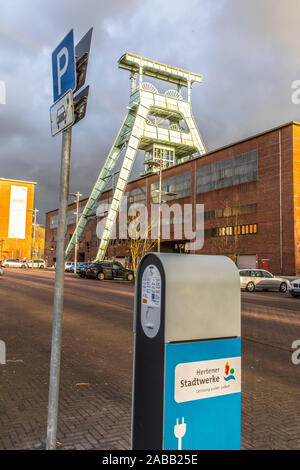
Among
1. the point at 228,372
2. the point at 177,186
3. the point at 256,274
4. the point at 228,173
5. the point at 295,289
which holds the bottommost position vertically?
the point at 295,289

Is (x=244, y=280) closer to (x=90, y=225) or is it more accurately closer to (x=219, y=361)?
(x=219, y=361)

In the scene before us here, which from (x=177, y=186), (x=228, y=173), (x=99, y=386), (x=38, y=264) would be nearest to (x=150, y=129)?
(x=177, y=186)

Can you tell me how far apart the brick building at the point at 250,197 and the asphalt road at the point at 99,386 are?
90.7 feet

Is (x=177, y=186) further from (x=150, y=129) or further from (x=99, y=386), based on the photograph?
(x=99, y=386)

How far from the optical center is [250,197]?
141 feet

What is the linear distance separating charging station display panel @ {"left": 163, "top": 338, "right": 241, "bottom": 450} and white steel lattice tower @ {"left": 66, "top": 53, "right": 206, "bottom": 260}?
2238 inches

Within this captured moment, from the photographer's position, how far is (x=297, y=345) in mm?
7691

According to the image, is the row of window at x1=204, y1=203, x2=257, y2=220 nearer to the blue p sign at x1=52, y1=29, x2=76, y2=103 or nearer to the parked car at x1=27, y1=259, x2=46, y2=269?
the parked car at x1=27, y1=259, x2=46, y2=269

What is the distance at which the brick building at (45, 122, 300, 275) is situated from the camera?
38.1m

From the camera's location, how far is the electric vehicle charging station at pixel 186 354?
94.7 inches

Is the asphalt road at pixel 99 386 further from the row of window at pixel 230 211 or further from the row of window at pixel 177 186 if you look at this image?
the row of window at pixel 177 186

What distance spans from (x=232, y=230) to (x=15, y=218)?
84636 millimetres

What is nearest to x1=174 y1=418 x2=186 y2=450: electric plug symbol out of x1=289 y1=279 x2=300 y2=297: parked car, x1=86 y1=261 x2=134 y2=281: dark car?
x1=289 y1=279 x2=300 y2=297: parked car
